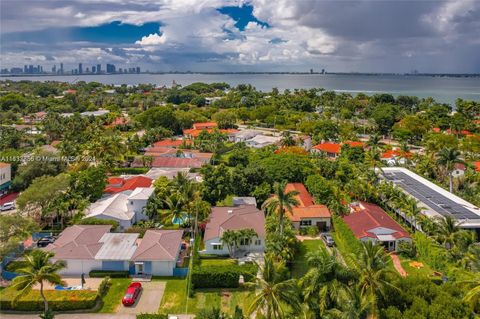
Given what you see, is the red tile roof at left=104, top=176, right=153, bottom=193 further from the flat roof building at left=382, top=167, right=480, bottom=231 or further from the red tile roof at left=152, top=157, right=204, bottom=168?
the flat roof building at left=382, top=167, right=480, bottom=231

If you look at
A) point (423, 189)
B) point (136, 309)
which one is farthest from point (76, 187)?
point (423, 189)

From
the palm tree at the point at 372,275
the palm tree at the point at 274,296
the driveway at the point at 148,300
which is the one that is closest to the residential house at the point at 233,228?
the driveway at the point at 148,300

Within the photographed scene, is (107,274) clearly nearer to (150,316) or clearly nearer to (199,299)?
(199,299)

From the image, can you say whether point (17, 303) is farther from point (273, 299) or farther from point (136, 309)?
point (273, 299)

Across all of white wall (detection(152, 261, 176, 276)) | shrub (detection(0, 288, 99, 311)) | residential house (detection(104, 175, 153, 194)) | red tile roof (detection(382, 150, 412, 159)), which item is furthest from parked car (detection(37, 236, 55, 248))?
red tile roof (detection(382, 150, 412, 159))

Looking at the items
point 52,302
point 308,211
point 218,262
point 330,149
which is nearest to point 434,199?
point 308,211

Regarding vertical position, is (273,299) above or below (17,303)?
above
